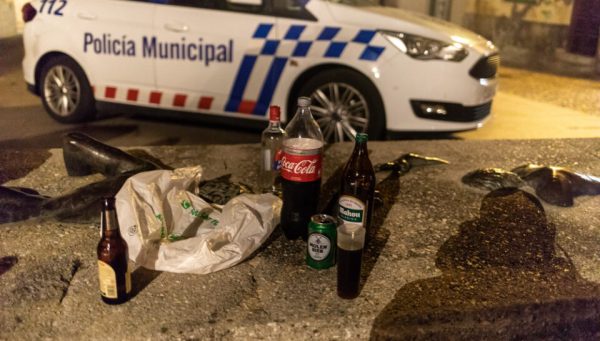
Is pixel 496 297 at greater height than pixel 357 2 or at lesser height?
lesser

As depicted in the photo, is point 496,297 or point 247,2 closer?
point 496,297

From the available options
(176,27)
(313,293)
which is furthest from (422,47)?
(313,293)

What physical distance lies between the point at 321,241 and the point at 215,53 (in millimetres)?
3389

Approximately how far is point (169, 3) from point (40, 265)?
3595mm

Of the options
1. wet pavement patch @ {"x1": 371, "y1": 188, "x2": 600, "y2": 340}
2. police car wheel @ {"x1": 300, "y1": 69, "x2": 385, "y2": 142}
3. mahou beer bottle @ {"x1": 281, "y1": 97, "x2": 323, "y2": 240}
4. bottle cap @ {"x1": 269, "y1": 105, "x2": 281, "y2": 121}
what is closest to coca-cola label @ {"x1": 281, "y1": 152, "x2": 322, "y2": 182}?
mahou beer bottle @ {"x1": 281, "y1": 97, "x2": 323, "y2": 240}

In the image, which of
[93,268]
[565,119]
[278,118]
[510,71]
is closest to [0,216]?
[93,268]

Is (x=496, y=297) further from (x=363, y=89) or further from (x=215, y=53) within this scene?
(x=215, y=53)

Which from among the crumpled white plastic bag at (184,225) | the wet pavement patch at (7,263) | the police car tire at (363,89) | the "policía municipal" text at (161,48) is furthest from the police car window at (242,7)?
the wet pavement patch at (7,263)

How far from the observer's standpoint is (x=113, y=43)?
5656 mm

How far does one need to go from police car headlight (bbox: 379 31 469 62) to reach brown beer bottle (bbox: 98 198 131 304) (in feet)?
11.8

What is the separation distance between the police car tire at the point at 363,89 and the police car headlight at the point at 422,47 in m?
0.41

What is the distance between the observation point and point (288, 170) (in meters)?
2.54

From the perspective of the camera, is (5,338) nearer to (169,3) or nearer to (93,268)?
(93,268)

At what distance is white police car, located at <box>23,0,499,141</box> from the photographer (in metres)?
5.19
